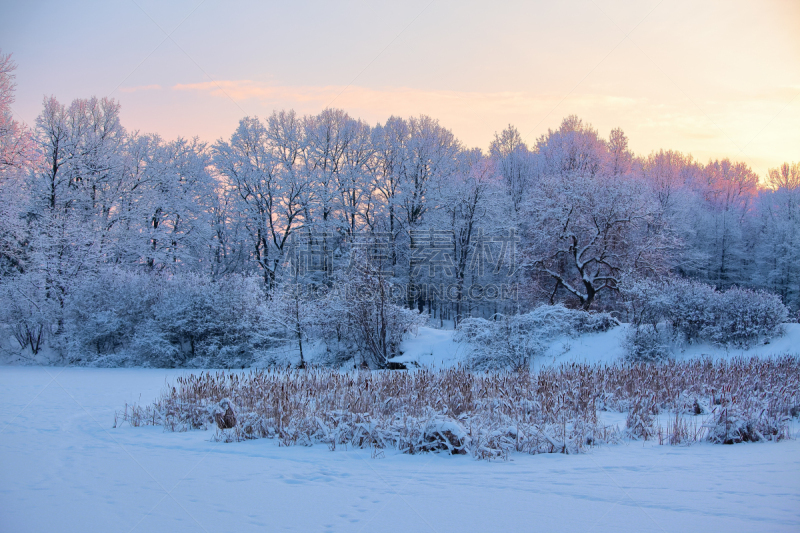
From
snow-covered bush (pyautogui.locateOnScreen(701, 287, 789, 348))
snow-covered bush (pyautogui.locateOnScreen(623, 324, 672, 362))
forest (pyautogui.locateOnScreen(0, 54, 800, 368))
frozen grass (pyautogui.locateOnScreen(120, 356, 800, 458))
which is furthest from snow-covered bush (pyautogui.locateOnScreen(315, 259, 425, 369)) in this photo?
snow-covered bush (pyautogui.locateOnScreen(701, 287, 789, 348))

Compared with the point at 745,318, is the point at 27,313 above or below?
below

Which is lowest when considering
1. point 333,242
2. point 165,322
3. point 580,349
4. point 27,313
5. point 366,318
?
point 580,349

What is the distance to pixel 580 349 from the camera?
15195 millimetres

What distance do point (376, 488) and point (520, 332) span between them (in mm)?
12176

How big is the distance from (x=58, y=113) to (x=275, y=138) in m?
10.9

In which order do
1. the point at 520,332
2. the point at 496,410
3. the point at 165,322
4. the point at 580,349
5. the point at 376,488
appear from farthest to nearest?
the point at 165,322
the point at 520,332
the point at 580,349
the point at 496,410
the point at 376,488

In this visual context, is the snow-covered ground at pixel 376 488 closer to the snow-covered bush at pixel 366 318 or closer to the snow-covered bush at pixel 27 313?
the snow-covered bush at pixel 366 318

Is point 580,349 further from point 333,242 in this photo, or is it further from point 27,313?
point 27,313

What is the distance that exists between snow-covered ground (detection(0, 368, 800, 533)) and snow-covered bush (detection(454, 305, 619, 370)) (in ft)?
30.6

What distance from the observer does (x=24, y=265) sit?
20.7 metres

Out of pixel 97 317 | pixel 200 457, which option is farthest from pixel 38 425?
pixel 97 317

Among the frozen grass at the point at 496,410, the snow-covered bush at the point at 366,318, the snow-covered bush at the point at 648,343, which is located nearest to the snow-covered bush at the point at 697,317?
the snow-covered bush at the point at 648,343

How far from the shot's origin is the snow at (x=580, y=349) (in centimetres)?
1271

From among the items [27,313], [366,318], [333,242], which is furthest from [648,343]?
[27,313]
